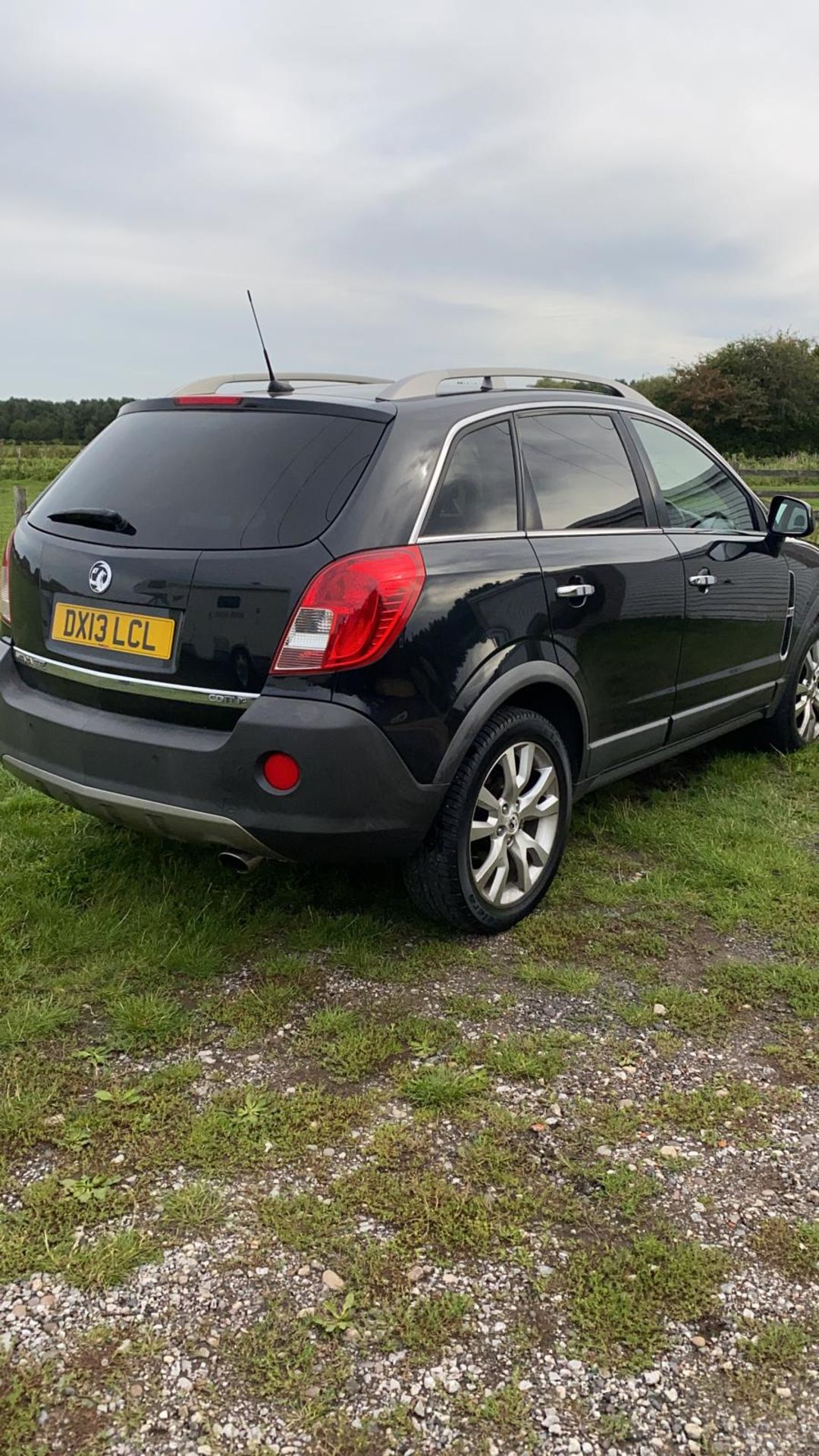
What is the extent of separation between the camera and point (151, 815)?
321 cm

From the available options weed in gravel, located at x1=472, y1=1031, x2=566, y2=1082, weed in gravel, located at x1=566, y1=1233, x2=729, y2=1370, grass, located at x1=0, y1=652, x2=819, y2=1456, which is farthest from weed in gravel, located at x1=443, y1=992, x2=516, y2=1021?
weed in gravel, located at x1=566, y1=1233, x2=729, y2=1370

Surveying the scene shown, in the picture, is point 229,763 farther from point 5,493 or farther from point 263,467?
point 5,493

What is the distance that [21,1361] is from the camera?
200cm

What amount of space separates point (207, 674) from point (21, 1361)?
170 centimetres

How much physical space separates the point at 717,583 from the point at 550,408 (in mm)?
1216

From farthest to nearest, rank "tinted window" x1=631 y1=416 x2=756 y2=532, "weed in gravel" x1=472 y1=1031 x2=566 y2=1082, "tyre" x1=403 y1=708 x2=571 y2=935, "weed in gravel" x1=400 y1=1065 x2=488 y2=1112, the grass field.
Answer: "tinted window" x1=631 y1=416 x2=756 y2=532, "tyre" x1=403 y1=708 x2=571 y2=935, "weed in gravel" x1=472 y1=1031 x2=566 y2=1082, "weed in gravel" x1=400 y1=1065 x2=488 y2=1112, the grass field

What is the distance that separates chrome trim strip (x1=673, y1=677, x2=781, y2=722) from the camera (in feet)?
15.3

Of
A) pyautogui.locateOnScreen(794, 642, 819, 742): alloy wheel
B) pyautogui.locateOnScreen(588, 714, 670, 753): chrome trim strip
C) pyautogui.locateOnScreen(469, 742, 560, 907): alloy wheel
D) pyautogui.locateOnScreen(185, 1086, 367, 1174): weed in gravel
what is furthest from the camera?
pyautogui.locateOnScreen(794, 642, 819, 742): alloy wheel

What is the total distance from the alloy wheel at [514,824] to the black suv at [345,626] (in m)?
0.01

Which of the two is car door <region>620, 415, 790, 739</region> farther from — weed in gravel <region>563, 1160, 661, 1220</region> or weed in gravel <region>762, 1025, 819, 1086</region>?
weed in gravel <region>563, 1160, 661, 1220</region>

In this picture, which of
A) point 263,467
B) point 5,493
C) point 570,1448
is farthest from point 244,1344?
point 5,493

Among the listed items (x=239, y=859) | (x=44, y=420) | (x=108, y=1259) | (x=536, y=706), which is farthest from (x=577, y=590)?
(x=44, y=420)

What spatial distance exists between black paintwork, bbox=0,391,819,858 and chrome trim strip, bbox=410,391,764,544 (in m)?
0.02

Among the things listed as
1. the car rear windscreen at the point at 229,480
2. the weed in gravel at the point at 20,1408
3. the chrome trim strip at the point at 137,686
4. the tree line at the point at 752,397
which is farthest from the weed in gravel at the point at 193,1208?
the tree line at the point at 752,397
